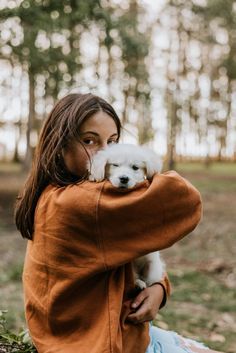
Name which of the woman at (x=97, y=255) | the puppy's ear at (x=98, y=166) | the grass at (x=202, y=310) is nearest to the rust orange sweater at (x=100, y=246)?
the woman at (x=97, y=255)

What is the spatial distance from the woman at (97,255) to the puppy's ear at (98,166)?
0.38 ft

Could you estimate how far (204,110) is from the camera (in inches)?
1652

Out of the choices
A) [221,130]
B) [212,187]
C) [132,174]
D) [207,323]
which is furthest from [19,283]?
[221,130]

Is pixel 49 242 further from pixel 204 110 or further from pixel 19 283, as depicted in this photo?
pixel 204 110

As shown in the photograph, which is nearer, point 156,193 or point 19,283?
point 156,193

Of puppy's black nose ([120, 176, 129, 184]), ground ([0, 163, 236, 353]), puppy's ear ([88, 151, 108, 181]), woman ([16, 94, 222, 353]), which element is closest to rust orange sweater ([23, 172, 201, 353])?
woman ([16, 94, 222, 353])

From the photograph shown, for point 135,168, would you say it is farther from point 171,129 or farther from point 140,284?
point 171,129

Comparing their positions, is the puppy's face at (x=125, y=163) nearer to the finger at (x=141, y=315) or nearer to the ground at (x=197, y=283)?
the finger at (x=141, y=315)

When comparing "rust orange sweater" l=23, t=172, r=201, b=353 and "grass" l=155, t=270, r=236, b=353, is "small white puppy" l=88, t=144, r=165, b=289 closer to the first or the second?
"rust orange sweater" l=23, t=172, r=201, b=353

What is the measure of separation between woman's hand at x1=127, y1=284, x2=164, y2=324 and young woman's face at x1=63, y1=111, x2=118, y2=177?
604mm

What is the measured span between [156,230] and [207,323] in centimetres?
430

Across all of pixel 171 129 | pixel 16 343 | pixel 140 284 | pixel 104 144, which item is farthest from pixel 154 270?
pixel 171 129

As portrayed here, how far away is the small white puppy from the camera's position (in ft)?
7.61

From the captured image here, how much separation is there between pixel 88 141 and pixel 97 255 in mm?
582
